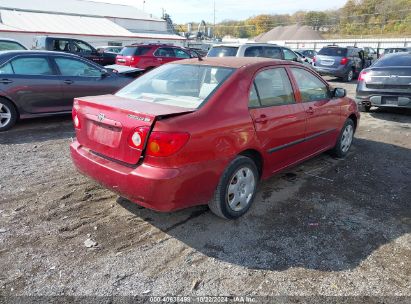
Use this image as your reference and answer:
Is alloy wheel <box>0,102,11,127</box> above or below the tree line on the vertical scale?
below

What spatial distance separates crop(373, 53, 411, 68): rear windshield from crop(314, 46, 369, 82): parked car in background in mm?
7708

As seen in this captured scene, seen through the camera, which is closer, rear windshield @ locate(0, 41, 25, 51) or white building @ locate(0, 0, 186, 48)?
rear windshield @ locate(0, 41, 25, 51)

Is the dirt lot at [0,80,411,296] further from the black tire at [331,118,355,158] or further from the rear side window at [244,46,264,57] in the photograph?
the rear side window at [244,46,264,57]

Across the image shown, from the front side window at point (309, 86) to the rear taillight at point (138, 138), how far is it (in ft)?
7.57

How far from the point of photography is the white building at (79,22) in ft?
104

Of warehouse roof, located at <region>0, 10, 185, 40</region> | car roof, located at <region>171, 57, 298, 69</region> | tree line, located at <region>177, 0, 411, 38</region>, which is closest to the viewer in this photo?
car roof, located at <region>171, 57, 298, 69</region>

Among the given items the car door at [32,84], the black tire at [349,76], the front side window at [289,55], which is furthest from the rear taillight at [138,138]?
the black tire at [349,76]

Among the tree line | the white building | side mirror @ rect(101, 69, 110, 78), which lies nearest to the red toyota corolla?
side mirror @ rect(101, 69, 110, 78)

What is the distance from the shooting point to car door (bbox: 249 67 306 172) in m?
3.81

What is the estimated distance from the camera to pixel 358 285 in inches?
112

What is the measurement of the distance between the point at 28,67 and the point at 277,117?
18.1 feet

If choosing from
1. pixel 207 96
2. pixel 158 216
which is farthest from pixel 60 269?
pixel 207 96

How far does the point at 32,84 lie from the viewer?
704 cm

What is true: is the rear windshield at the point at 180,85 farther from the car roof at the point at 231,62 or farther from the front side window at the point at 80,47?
the front side window at the point at 80,47
